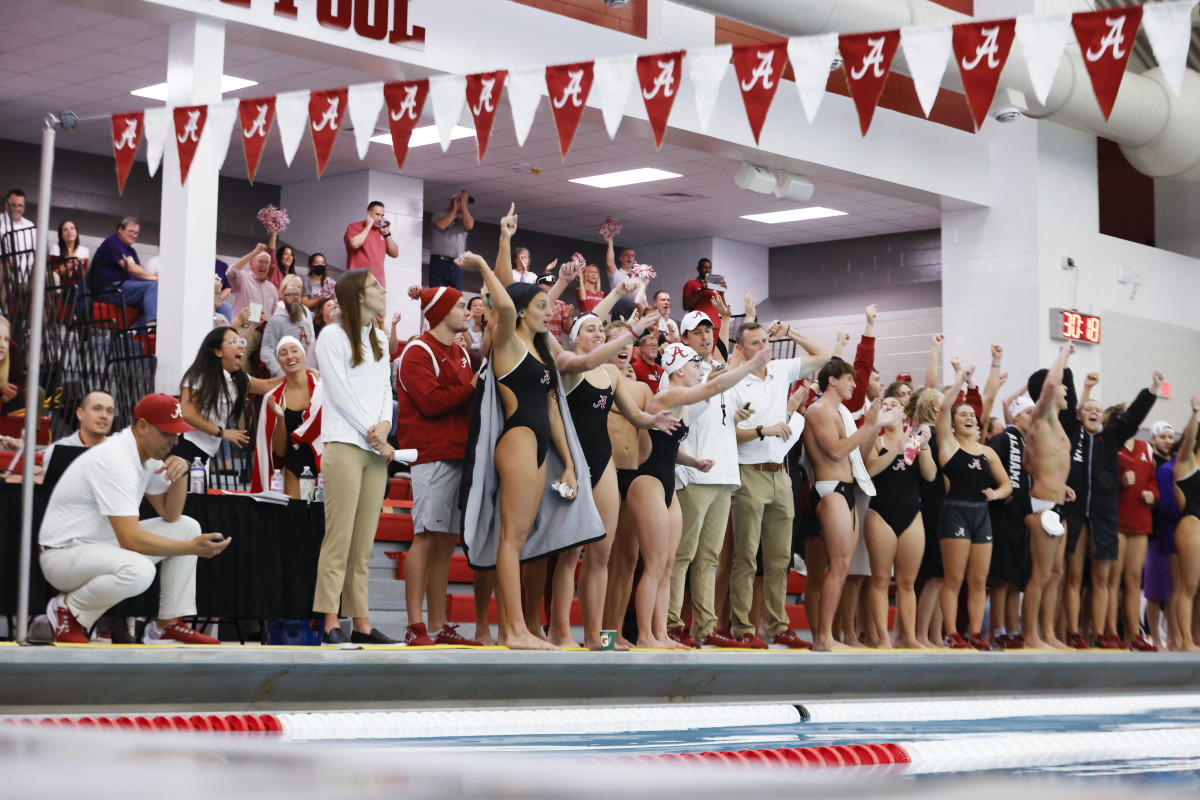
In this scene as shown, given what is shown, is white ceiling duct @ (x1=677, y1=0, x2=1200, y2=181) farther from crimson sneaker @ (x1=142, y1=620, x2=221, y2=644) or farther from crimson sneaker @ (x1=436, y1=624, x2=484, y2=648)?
crimson sneaker @ (x1=142, y1=620, x2=221, y2=644)

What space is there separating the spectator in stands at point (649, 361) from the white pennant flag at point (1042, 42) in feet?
10.6

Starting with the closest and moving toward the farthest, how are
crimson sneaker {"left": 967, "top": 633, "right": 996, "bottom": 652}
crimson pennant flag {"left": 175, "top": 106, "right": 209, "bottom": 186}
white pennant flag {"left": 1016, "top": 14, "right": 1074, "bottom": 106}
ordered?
white pennant flag {"left": 1016, "top": 14, "right": 1074, "bottom": 106}, crimson pennant flag {"left": 175, "top": 106, "right": 209, "bottom": 186}, crimson sneaker {"left": 967, "top": 633, "right": 996, "bottom": 652}

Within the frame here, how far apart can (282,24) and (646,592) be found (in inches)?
209

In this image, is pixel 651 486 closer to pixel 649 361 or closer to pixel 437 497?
pixel 437 497

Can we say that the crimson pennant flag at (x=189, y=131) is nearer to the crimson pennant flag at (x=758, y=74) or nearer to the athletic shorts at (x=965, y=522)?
the crimson pennant flag at (x=758, y=74)

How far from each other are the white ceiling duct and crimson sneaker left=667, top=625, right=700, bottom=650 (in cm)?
507

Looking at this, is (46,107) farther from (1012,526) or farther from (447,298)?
(1012,526)

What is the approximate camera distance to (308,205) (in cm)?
1560

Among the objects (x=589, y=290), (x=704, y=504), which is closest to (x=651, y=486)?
(x=704, y=504)

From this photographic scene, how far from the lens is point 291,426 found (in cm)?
745

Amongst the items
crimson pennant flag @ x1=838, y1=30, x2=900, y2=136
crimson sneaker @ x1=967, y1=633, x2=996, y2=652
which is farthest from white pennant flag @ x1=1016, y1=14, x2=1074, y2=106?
crimson sneaker @ x1=967, y1=633, x2=996, y2=652

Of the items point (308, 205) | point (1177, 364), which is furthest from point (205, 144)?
point (1177, 364)

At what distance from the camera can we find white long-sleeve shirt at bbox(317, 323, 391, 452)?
21.2 feet

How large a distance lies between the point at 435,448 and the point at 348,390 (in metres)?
0.55
